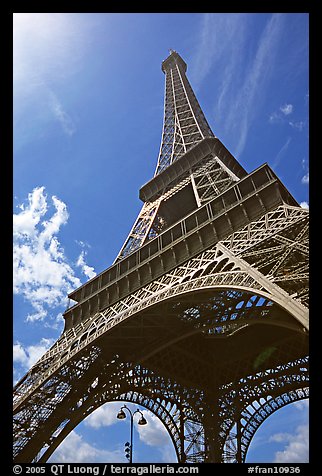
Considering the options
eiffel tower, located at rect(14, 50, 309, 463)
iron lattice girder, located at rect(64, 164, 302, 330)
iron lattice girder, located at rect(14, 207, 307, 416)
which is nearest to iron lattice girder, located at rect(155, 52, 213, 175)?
eiffel tower, located at rect(14, 50, 309, 463)

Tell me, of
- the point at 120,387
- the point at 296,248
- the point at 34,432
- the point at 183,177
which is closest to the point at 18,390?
the point at 34,432

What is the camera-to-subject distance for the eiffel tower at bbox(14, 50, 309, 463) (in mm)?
15562

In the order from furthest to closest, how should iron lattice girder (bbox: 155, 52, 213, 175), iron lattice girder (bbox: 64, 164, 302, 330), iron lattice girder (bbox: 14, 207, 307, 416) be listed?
iron lattice girder (bbox: 155, 52, 213, 175) → iron lattice girder (bbox: 64, 164, 302, 330) → iron lattice girder (bbox: 14, 207, 307, 416)

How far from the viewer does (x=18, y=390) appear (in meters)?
20.9

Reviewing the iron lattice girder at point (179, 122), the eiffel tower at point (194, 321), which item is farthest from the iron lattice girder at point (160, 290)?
the iron lattice girder at point (179, 122)

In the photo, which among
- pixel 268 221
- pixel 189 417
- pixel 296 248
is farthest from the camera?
pixel 189 417

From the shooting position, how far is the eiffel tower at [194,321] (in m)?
15.6

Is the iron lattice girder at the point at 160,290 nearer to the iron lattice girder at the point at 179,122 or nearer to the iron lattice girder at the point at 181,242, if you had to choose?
the iron lattice girder at the point at 181,242

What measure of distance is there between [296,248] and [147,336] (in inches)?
399

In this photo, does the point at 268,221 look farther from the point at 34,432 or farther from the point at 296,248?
the point at 34,432

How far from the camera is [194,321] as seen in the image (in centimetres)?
2100

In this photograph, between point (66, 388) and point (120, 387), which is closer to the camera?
point (66, 388)

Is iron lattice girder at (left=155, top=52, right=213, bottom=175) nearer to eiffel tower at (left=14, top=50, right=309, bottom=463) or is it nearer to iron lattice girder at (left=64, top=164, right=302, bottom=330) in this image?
eiffel tower at (left=14, top=50, right=309, bottom=463)
